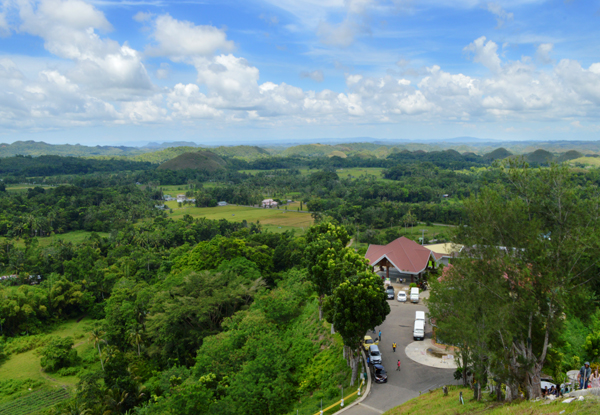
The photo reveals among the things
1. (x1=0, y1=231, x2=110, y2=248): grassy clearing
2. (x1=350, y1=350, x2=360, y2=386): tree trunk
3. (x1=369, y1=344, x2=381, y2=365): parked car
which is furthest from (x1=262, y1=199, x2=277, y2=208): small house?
(x1=350, y1=350, x2=360, y2=386): tree trunk

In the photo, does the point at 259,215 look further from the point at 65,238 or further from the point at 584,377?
the point at 584,377

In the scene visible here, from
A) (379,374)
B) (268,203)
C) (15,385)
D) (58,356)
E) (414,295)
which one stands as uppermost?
(414,295)

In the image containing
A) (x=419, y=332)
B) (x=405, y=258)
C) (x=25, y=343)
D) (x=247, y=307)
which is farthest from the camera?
(x=25, y=343)

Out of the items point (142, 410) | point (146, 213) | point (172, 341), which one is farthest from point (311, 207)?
point (142, 410)

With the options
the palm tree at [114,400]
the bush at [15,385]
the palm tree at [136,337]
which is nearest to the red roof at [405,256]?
the palm tree at [136,337]

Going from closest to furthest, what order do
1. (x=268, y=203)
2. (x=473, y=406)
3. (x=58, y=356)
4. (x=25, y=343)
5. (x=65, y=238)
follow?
(x=473, y=406) < (x=58, y=356) < (x=25, y=343) < (x=65, y=238) < (x=268, y=203)

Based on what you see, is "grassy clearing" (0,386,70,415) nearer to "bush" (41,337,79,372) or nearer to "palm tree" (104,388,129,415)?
"bush" (41,337,79,372)

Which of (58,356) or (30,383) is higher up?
(58,356)

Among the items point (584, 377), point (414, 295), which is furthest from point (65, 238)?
point (584, 377)
